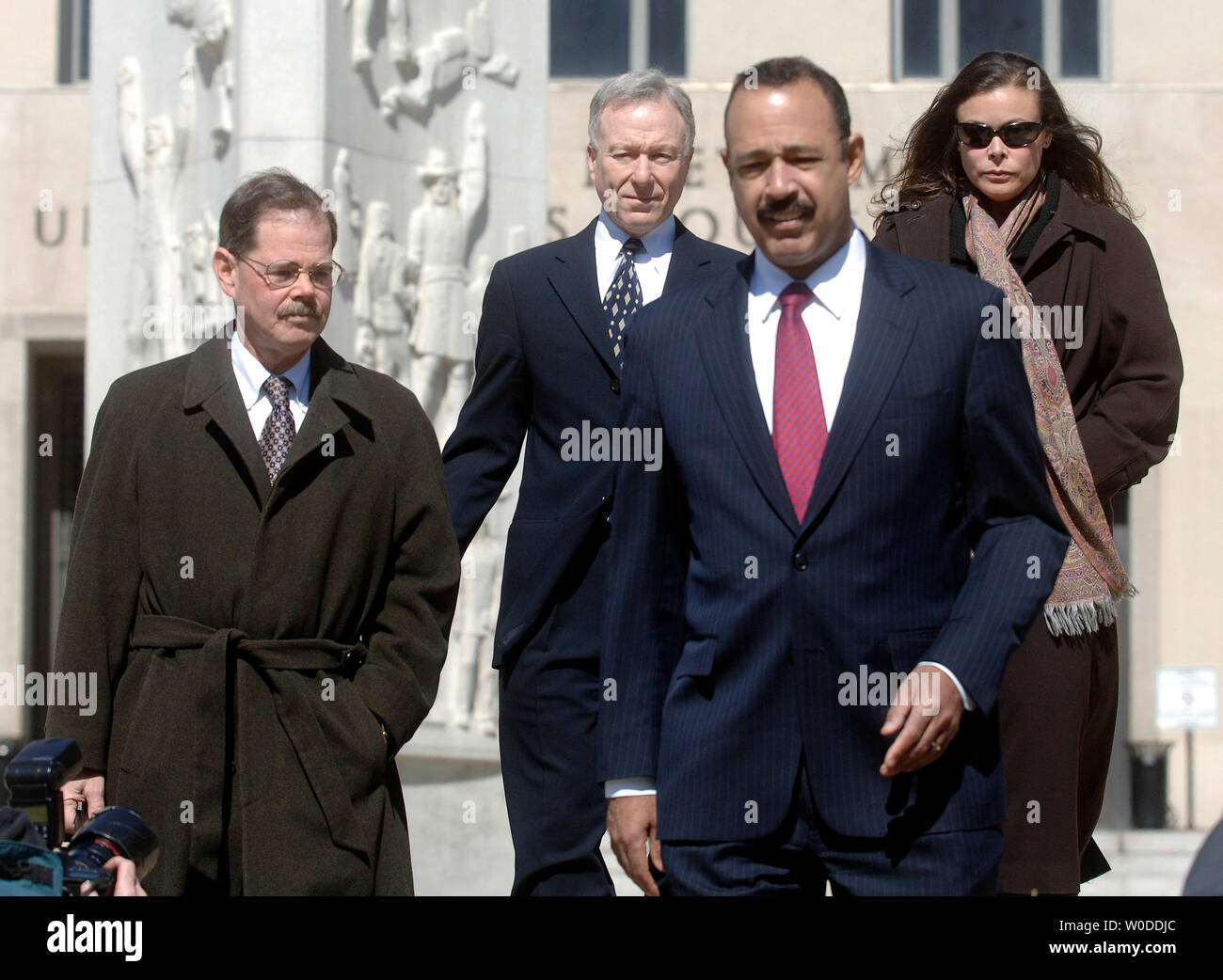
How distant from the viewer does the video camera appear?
3445 millimetres

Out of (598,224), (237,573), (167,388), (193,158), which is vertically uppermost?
(193,158)

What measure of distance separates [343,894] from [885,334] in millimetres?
1628

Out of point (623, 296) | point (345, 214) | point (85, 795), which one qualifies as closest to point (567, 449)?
point (623, 296)

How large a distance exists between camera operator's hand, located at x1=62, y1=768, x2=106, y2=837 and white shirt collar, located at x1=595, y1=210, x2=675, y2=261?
1.71 meters

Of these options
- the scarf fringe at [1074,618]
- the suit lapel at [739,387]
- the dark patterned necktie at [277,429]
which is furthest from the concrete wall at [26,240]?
the suit lapel at [739,387]

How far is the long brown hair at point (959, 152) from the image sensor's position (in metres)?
4.82

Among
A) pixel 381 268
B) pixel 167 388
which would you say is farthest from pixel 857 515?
pixel 381 268

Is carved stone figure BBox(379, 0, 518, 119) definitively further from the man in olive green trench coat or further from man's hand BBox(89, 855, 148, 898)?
man's hand BBox(89, 855, 148, 898)

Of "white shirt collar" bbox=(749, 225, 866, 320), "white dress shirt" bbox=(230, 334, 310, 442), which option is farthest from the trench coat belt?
"white shirt collar" bbox=(749, 225, 866, 320)

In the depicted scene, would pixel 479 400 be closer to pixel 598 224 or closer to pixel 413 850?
pixel 598 224

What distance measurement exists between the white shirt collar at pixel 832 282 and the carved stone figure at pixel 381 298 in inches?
241

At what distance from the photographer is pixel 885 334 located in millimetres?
3561
